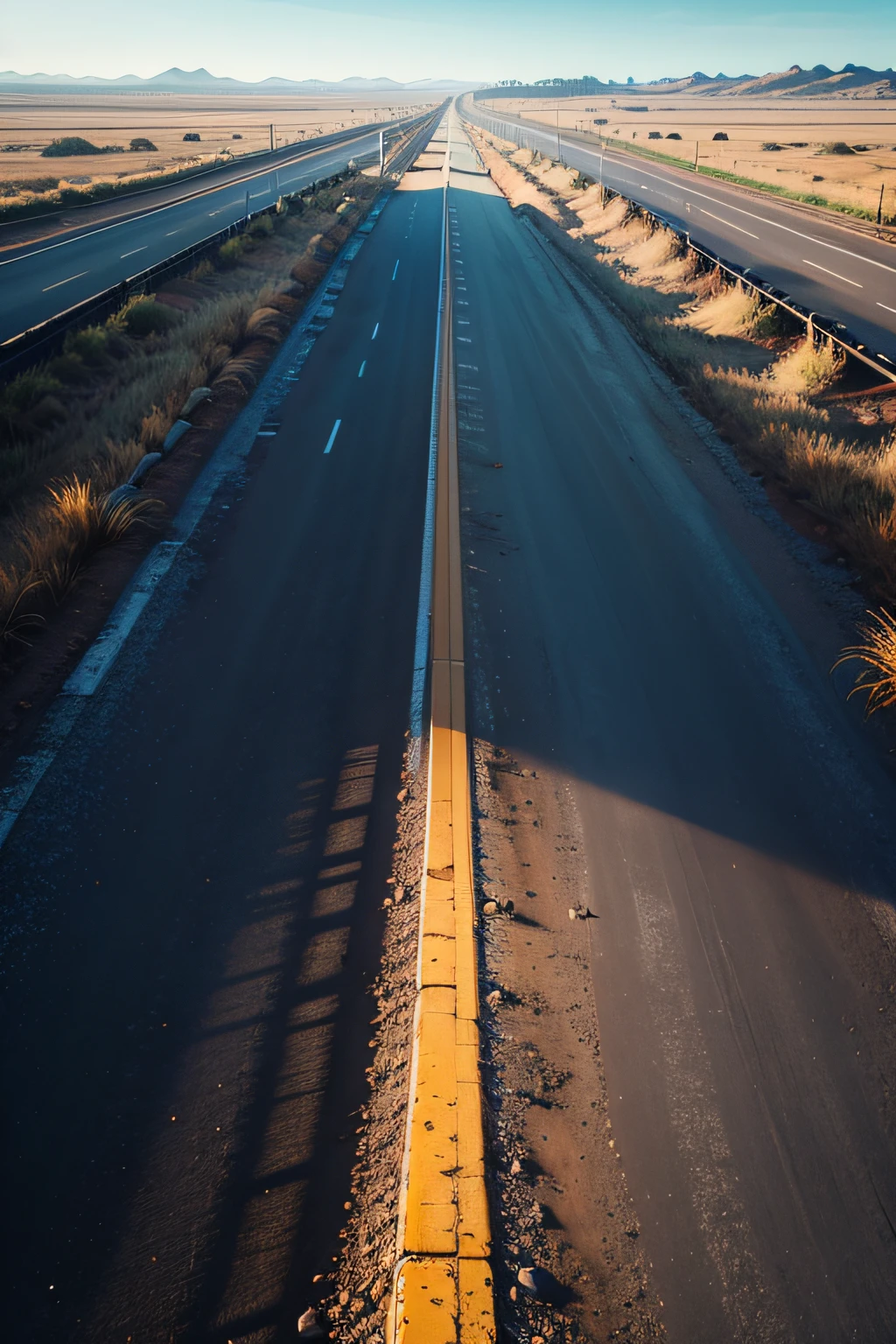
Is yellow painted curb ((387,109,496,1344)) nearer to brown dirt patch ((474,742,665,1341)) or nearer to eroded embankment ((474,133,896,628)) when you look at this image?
brown dirt patch ((474,742,665,1341))

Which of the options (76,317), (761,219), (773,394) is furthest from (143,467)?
(761,219)

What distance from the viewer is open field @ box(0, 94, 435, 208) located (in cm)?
5831

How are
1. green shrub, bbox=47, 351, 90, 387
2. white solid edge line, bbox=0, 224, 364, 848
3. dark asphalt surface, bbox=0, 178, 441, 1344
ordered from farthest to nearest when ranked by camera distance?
green shrub, bbox=47, 351, 90, 387, white solid edge line, bbox=0, 224, 364, 848, dark asphalt surface, bbox=0, 178, 441, 1344

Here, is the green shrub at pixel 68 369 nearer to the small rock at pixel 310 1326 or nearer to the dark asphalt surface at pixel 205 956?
the dark asphalt surface at pixel 205 956

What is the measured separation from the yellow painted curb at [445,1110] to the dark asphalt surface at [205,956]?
373mm

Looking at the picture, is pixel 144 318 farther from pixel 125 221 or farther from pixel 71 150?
pixel 71 150

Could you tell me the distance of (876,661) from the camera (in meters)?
7.67

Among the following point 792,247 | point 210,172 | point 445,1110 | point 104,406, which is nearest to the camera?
point 445,1110

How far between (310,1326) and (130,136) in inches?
4977

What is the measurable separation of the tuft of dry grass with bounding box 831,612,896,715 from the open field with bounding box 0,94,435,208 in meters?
47.0

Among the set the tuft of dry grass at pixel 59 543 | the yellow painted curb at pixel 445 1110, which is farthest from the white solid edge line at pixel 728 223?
the yellow painted curb at pixel 445 1110

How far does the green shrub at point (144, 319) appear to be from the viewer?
19656mm

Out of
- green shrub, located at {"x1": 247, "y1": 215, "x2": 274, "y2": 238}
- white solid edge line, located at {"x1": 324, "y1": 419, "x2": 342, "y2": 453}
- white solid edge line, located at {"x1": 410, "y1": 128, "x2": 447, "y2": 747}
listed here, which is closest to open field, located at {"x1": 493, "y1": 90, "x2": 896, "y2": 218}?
green shrub, located at {"x1": 247, "y1": 215, "x2": 274, "y2": 238}

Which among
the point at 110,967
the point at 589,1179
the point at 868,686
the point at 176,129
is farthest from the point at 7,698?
the point at 176,129
